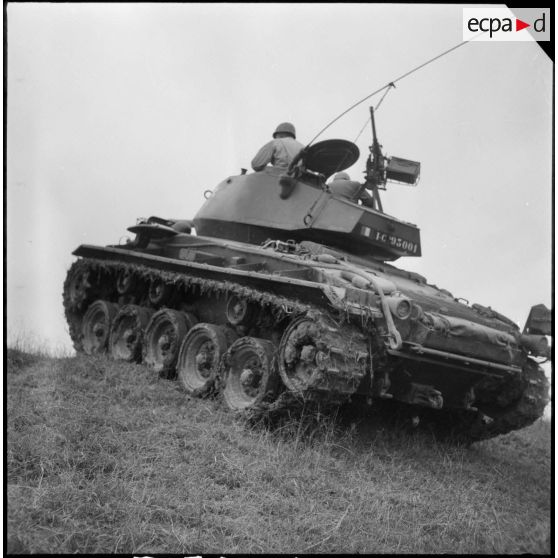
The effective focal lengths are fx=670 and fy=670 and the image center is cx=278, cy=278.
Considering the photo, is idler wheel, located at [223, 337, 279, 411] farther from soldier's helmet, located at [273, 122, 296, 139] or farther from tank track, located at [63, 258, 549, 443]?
soldier's helmet, located at [273, 122, 296, 139]

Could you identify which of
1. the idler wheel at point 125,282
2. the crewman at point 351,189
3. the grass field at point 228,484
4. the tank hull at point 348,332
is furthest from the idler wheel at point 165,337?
the crewman at point 351,189

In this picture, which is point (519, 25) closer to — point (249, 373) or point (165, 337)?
point (249, 373)

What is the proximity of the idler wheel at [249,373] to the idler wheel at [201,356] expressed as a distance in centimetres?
23

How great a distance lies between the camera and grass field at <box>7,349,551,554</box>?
4242 mm

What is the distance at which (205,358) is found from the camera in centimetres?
808

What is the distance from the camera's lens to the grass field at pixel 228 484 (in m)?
4.24

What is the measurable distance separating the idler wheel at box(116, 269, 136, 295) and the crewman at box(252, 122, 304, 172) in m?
2.43

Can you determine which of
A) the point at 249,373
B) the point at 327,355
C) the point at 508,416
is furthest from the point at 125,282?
the point at 508,416

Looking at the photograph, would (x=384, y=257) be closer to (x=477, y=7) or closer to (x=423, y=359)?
(x=423, y=359)

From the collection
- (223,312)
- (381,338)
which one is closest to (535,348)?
(381,338)

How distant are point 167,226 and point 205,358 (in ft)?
8.86

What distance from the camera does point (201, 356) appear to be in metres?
8.12

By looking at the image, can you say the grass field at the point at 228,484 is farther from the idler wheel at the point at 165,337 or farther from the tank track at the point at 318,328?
the idler wheel at the point at 165,337

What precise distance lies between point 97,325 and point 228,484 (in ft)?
19.2
